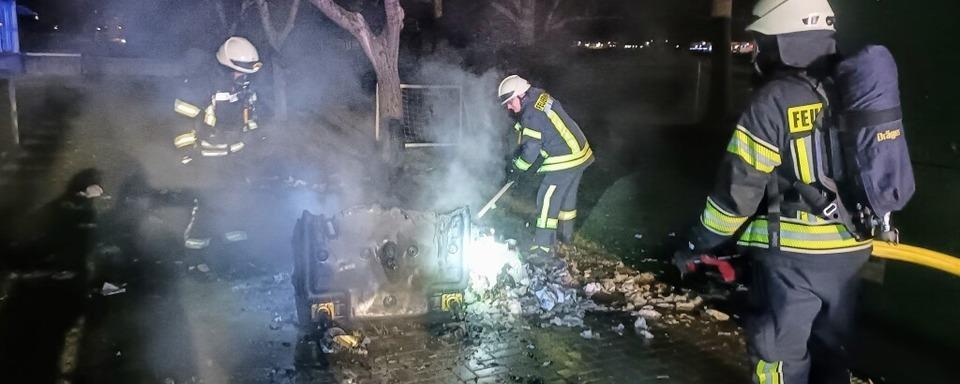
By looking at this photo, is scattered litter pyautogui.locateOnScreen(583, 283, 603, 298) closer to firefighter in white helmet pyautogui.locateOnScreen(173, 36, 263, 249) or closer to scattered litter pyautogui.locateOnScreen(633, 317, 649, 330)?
scattered litter pyautogui.locateOnScreen(633, 317, 649, 330)

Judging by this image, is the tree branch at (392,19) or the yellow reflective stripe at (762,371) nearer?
the yellow reflective stripe at (762,371)

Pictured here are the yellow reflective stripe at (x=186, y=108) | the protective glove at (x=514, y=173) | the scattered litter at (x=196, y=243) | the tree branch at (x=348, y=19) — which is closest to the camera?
the yellow reflective stripe at (x=186, y=108)

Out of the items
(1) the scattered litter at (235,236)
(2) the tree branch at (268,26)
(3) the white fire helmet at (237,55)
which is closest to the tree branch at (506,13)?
(2) the tree branch at (268,26)

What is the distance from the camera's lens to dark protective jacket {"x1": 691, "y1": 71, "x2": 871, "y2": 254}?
318 centimetres

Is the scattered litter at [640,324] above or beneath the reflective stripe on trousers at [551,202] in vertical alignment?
beneath

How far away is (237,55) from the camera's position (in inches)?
255

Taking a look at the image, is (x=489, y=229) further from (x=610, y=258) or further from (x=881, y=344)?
(x=881, y=344)

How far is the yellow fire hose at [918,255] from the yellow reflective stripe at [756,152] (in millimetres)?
825

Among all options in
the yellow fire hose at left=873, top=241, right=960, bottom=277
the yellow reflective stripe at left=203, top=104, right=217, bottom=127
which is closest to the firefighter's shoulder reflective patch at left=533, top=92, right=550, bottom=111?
the yellow reflective stripe at left=203, top=104, right=217, bottom=127

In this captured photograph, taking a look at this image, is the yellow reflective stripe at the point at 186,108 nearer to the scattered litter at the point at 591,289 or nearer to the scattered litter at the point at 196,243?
the scattered litter at the point at 196,243

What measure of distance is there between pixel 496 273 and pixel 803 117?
3.66 metres

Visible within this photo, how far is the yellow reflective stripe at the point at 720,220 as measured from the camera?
337 cm

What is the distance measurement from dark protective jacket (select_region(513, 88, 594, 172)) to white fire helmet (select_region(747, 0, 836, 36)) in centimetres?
380

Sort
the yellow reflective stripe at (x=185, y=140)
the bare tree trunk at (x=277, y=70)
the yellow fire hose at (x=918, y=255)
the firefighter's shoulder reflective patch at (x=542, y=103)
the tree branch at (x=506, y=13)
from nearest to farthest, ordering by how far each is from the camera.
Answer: the yellow fire hose at (x=918, y=255) < the yellow reflective stripe at (x=185, y=140) < the firefighter's shoulder reflective patch at (x=542, y=103) < the bare tree trunk at (x=277, y=70) < the tree branch at (x=506, y=13)
